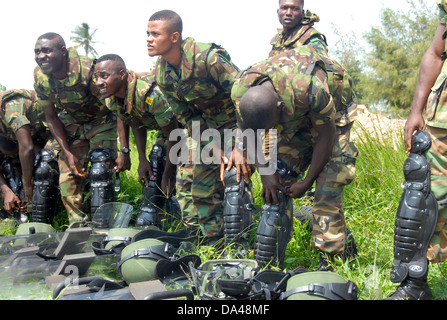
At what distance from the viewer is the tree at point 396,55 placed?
1026 inches

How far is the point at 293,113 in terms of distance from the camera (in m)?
2.80

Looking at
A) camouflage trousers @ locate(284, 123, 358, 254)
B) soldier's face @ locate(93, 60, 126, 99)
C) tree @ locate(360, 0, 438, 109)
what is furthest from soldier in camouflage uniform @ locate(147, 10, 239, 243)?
tree @ locate(360, 0, 438, 109)

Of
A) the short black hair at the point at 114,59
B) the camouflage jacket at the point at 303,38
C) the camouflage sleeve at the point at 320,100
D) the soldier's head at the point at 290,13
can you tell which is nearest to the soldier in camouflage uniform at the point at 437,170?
the camouflage sleeve at the point at 320,100

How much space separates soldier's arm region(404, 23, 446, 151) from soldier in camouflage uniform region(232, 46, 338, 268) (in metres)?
0.47

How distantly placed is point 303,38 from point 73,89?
2333mm

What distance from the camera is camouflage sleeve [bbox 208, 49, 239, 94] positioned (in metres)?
3.64

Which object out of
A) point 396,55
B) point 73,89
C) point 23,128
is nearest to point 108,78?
point 73,89

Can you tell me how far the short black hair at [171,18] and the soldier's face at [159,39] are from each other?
0.15 feet

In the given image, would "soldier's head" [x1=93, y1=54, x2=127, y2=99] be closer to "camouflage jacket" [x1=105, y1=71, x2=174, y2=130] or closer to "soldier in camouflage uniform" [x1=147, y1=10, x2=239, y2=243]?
"camouflage jacket" [x1=105, y1=71, x2=174, y2=130]

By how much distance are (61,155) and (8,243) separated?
169 cm

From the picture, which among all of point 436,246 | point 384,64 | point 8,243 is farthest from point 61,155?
point 384,64

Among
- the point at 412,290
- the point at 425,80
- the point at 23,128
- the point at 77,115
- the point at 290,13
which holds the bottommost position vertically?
the point at 412,290

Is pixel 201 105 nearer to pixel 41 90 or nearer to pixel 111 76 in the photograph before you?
pixel 111 76

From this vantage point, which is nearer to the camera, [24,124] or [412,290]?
[412,290]
